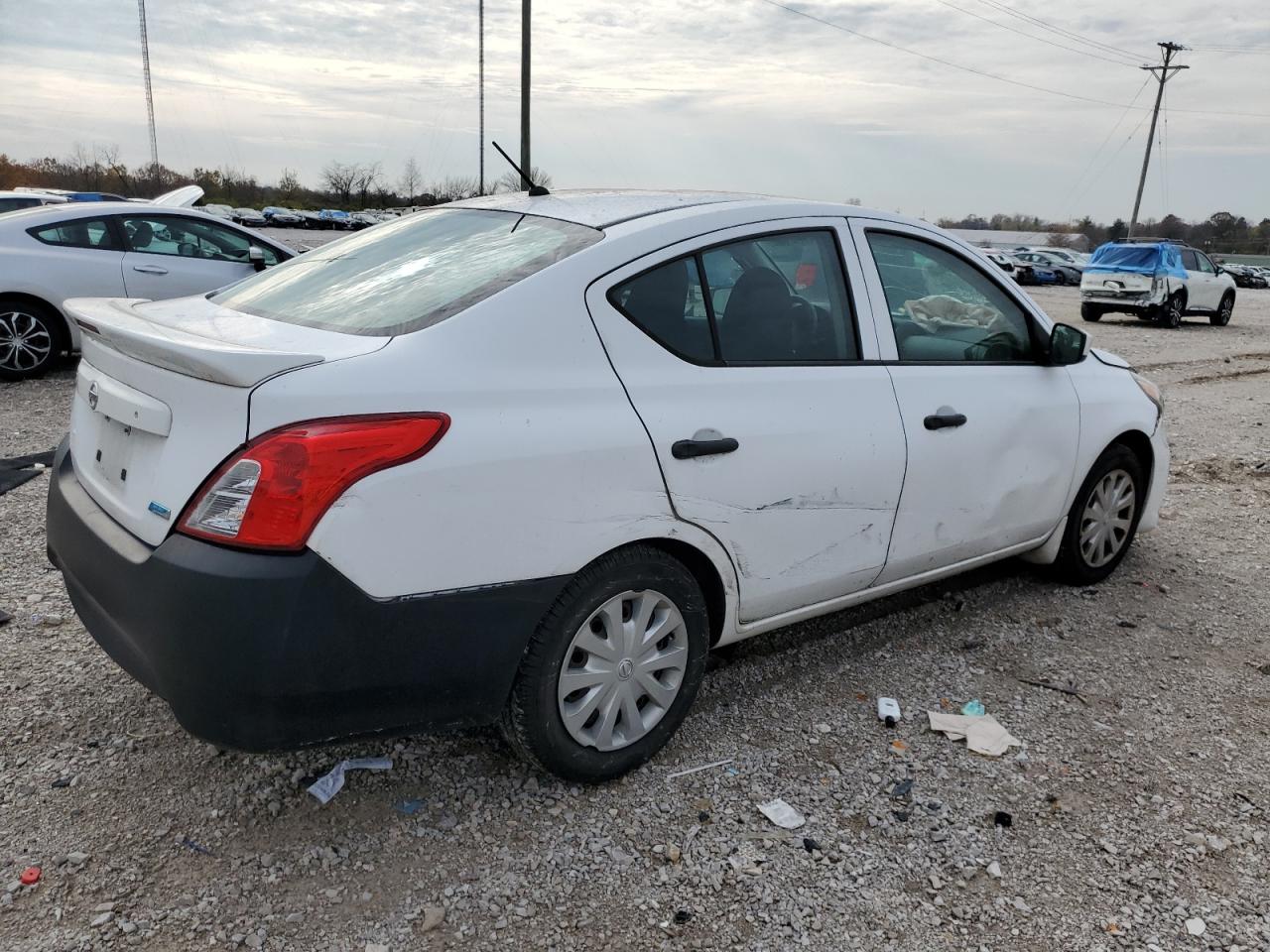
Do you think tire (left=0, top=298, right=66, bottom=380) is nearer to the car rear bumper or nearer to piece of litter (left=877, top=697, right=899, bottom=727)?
the car rear bumper

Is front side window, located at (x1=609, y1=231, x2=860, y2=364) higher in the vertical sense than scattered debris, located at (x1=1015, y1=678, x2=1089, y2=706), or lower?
higher

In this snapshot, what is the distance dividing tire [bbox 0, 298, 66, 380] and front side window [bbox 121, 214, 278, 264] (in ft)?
3.26

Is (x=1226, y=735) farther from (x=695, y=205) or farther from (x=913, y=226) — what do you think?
(x=695, y=205)

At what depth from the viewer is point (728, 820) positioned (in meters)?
2.87

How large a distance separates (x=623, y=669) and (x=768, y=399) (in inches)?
36.7

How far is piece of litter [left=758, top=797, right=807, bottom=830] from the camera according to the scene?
287 cm

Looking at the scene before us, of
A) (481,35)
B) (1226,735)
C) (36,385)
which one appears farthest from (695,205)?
(481,35)

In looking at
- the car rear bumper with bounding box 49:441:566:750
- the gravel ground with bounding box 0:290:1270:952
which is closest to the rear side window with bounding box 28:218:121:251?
the gravel ground with bounding box 0:290:1270:952

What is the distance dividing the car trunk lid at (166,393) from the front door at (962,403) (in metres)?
1.89

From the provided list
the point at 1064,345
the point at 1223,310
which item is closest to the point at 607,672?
the point at 1064,345

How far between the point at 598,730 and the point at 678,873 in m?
0.46

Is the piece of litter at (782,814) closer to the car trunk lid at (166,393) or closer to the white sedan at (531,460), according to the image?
the white sedan at (531,460)

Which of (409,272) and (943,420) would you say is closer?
(409,272)

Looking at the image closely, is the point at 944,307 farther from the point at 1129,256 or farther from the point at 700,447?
the point at 1129,256
